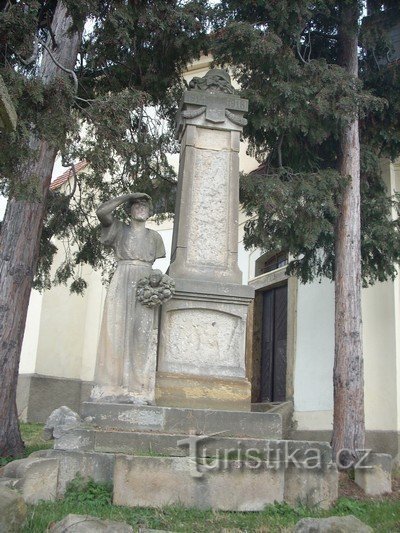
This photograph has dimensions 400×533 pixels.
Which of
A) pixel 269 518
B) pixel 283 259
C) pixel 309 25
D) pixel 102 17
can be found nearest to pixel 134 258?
pixel 269 518

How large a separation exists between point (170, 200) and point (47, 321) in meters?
6.71

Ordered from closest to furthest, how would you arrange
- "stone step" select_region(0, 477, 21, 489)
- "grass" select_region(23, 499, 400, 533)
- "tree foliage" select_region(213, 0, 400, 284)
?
"grass" select_region(23, 499, 400, 533)
"stone step" select_region(0, 477, 21, 489)
"tree foliage" select_region(213, 0, 400, 284)

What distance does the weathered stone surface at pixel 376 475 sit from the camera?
640 centimetres

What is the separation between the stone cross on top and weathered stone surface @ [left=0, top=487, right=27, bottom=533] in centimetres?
417

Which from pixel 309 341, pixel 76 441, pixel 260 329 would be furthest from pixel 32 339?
pixel 76 441

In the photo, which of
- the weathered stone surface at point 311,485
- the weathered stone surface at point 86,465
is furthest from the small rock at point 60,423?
the weathered stone surface at point 311,485

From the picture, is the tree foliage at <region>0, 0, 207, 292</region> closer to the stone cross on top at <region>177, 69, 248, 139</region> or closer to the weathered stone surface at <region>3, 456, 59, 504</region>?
the stone cross on top at <region>177, 69, 248, 139</region>

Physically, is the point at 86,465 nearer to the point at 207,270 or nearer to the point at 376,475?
the point at 207,270

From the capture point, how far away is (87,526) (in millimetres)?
A: 3674

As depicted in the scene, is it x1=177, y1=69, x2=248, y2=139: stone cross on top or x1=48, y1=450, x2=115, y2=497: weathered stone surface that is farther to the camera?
x1=177, y1=69, x2=248, y2=139: stone cross on top

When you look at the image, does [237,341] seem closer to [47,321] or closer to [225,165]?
[225,165]

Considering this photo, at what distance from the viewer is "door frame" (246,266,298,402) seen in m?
13.2

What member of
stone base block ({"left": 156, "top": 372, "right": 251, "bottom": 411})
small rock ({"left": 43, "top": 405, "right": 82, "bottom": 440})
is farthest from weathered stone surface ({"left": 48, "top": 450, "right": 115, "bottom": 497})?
stone base block ({"left": 156, "top": 372, "right": 251, "bottom": 411})

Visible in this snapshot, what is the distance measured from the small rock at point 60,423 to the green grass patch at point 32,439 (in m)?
3.01
